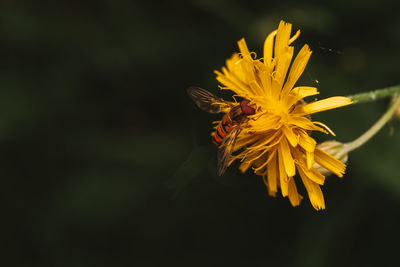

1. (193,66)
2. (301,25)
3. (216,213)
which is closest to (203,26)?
(193,66)

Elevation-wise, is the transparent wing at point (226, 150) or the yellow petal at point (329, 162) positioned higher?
the yellow petal at point (329, 162)

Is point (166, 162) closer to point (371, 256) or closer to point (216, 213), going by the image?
point (216, 213)

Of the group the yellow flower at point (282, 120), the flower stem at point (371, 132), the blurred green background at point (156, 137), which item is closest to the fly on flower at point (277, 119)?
the yellow flower at point (282, 120)

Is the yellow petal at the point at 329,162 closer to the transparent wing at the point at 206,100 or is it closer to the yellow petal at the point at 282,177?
the yellow petal at the point at 282,177

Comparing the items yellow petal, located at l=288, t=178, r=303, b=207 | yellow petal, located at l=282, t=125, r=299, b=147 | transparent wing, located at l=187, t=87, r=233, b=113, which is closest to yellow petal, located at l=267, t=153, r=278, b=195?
yellow petal, located at l=288, t=178, r=303, b=207

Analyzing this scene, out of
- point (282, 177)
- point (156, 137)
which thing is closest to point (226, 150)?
point (282, 177)
